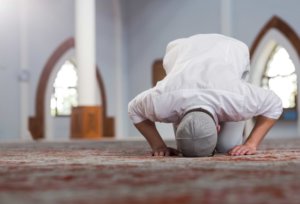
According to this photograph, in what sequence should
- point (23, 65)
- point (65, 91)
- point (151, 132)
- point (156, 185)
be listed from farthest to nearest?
1. point (65, 91)
2. point (23, 65)
3. point (151, 132)
4. point (156, 185)

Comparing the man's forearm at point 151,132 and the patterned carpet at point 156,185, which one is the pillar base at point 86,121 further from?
the patterned carpet at point 156,185

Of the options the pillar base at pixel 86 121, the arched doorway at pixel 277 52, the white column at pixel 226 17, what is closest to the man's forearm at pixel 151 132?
the pillar base at pixel 86 121

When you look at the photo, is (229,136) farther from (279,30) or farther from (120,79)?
(120,79)

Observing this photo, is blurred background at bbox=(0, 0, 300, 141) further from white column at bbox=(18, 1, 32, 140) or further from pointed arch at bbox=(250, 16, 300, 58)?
pointed arch at bbox=(250, 16, 300, 58)

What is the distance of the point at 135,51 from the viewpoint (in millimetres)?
12695

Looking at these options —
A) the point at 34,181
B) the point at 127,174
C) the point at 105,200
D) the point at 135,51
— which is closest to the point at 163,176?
the point at 127,174

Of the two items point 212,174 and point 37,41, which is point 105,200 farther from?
point 37,41

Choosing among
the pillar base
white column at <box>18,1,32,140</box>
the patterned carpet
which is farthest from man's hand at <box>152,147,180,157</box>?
white column at <box>18,1,32,140</box>

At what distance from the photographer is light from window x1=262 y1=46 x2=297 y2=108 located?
34.6 ft

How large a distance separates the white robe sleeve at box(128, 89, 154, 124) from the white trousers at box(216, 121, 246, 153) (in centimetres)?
50

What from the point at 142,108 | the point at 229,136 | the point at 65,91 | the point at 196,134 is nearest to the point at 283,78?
the point at 65,91

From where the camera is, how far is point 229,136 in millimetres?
3463

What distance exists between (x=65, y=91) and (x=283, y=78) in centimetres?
515

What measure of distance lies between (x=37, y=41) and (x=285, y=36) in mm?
5169
